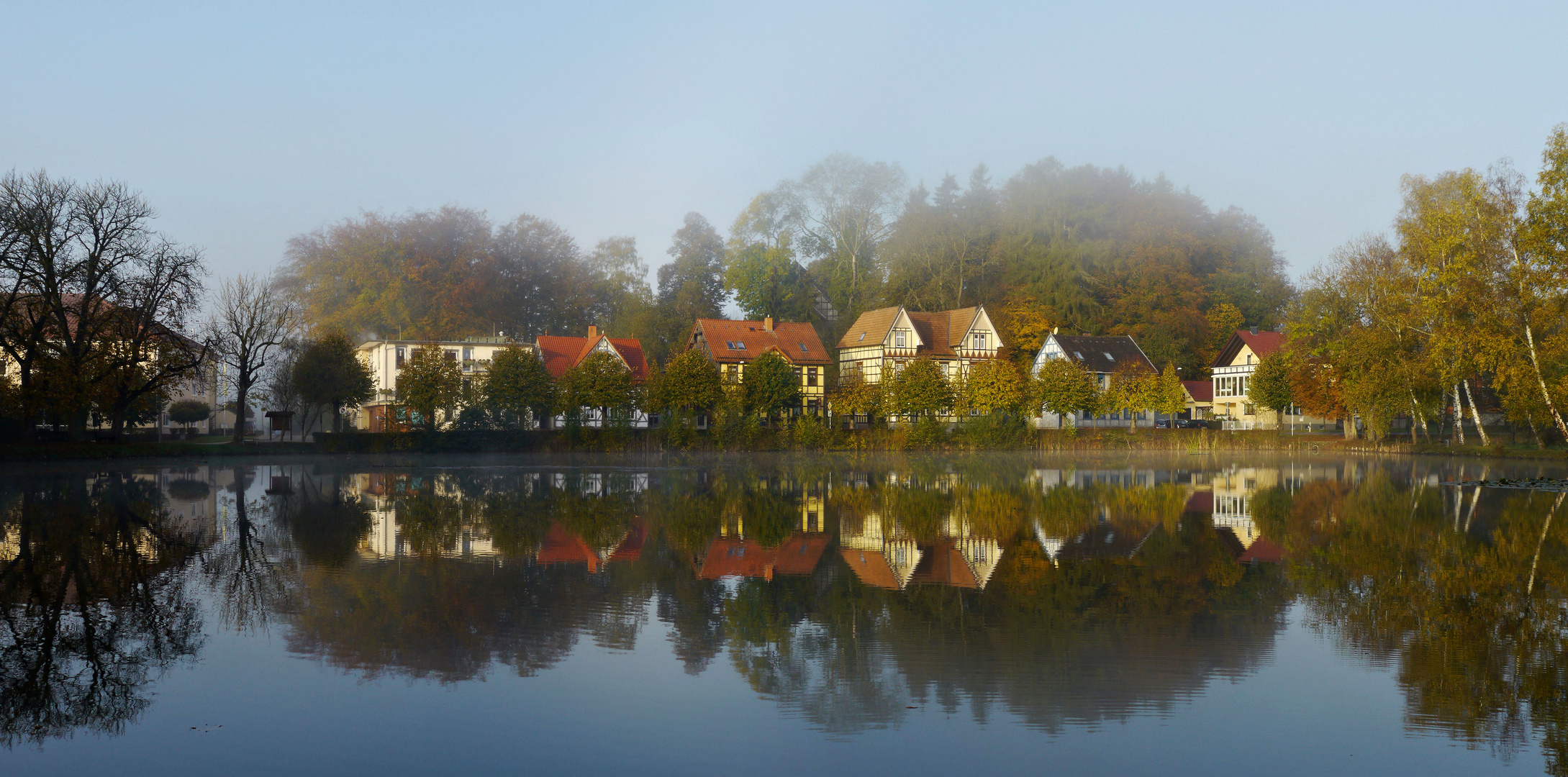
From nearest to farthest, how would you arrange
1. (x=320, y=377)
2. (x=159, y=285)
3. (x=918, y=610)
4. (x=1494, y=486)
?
(x=918, y=610) < (x=1494, y=486) < (x=159, y=285) < (x=320, y=377)

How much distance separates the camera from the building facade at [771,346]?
63469 mm

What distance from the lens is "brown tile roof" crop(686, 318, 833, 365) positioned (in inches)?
2499

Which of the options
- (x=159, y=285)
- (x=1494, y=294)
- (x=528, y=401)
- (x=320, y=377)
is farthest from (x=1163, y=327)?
(x=159, y=285)

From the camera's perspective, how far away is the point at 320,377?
49312 mm

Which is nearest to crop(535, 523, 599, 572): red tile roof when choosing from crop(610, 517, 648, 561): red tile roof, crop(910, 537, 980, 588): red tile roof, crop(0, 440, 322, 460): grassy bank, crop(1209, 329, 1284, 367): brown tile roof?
crop(610, 517, 648, 561): red tile roof

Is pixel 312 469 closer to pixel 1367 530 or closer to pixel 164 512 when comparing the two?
pixel 164 512

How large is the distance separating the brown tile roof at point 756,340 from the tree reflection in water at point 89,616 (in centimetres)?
4397

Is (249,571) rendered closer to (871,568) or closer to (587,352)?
(871,568)

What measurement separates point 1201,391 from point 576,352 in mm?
47149

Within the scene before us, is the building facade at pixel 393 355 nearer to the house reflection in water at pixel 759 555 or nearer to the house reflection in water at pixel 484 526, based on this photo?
the house reflection in water at pixel 484 526

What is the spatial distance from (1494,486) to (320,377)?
4667 cm

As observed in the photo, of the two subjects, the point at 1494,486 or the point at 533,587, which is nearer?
the point at 533,587

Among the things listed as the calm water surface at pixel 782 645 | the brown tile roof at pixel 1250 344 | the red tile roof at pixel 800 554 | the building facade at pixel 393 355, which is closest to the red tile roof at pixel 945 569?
the calm water surface at pixel 782 645

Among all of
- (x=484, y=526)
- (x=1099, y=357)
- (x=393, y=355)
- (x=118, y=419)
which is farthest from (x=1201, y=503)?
(x=393, y=355)
